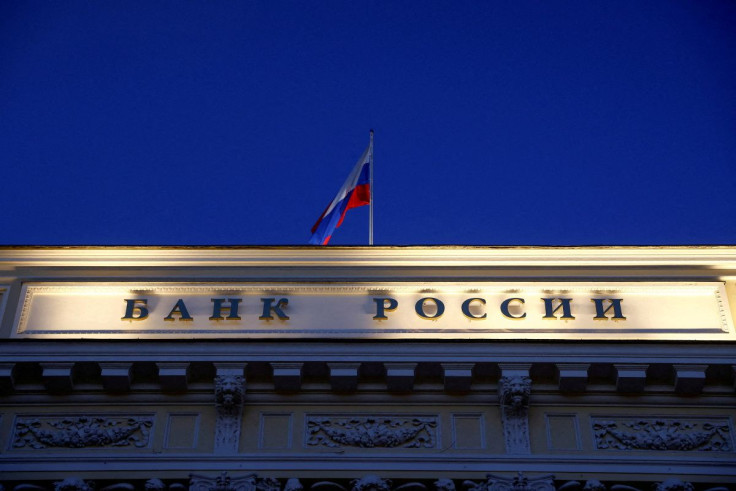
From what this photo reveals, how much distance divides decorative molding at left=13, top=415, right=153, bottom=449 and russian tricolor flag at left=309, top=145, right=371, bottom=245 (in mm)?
6267

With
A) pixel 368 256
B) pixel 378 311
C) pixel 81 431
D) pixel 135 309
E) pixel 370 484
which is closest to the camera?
pixel 370 484

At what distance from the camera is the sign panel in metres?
21.0

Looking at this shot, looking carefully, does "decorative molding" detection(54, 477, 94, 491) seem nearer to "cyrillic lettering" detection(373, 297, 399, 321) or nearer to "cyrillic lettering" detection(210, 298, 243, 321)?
"cyrillic lettering" detection(210, 298, 243, 321)

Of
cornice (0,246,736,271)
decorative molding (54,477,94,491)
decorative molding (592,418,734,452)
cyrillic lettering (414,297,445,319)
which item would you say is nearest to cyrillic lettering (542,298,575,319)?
cornice (0,246,736,271)

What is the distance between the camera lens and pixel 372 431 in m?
19.6

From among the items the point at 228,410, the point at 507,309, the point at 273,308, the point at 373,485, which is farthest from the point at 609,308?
the point at 228,410

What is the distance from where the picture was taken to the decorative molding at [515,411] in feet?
63.9

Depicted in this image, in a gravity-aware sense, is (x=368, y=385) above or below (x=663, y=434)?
above

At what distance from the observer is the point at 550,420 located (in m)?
19.8

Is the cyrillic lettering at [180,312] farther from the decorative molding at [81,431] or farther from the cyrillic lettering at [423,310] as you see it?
the cyrillic lettering at [423,310]

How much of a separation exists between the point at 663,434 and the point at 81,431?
27.9 feet

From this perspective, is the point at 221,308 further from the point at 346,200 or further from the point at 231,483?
the point at 346,200

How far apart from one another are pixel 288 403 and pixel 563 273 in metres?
5.12

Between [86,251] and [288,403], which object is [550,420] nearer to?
[288,403]
